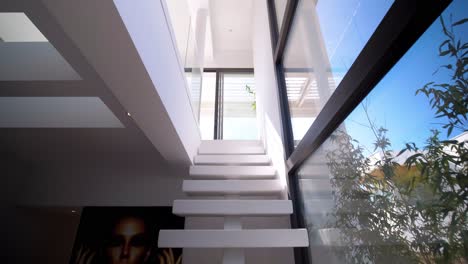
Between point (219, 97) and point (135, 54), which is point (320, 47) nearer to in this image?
point (135, 54)

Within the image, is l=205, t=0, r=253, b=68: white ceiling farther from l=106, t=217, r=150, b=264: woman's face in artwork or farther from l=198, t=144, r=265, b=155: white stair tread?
l=106, t=217, r=150, b=264: woman's face in artwork

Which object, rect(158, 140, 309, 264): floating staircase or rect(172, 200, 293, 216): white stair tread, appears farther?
rect(172, 200, 293, 216): white stair tread

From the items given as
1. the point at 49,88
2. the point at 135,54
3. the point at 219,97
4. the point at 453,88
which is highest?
the point at 219,97

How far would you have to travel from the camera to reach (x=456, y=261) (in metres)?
0.55

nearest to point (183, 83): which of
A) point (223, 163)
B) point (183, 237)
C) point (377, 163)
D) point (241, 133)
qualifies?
point (223, 163)

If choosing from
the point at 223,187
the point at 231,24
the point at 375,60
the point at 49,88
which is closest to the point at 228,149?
the point at 223,187

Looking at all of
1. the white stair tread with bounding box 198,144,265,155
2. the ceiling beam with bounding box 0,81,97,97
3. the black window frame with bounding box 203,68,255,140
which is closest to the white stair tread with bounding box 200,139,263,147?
the white stair tread with bounding box 198,144,265,155

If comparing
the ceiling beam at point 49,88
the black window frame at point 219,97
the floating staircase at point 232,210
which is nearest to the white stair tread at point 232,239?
the floating staircase at point 232,210

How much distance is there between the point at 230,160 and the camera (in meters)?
2.73

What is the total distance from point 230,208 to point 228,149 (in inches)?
55.4

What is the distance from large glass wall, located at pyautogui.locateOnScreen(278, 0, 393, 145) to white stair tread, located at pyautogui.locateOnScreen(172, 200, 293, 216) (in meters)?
0.62

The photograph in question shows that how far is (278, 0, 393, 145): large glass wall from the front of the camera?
96 centimetres

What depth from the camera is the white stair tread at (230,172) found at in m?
2.39

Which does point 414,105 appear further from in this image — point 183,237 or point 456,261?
point 183,237
